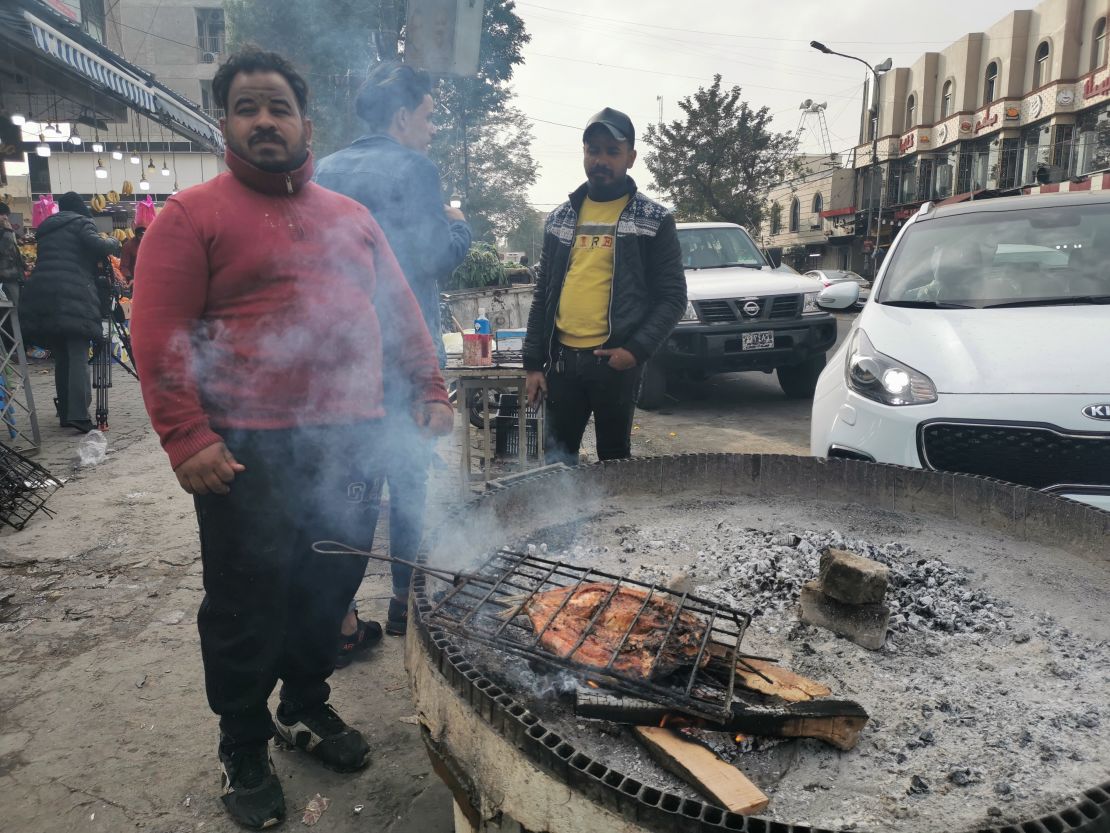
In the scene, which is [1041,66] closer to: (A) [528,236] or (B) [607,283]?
(B) [607,283]

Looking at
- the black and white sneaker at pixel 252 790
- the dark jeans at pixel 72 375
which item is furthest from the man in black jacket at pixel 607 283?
the dark jeans at pixel 72 375

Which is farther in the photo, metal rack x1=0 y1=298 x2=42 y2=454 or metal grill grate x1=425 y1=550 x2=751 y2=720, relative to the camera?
metal rack x1=0 y1=298 x2=42 y2=454

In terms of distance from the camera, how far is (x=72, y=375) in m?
6.94

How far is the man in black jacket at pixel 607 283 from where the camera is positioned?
3477 mm

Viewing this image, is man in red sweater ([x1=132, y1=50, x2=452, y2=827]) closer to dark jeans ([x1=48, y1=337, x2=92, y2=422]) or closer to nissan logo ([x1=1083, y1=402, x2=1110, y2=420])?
nissan logo ([x1=1083, y1=402, x2=1110, y2=420])

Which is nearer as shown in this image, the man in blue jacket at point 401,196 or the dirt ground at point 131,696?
the dirt ground at point 131,696

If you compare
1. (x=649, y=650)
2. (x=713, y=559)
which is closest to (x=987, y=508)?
(x=713, y=559)

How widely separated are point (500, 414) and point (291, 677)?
3.23 meters

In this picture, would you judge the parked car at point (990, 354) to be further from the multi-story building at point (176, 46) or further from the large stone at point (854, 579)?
the multi-story building at point (176, 46)

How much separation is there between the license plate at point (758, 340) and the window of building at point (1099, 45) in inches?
1073

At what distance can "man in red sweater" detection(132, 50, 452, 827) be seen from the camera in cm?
193

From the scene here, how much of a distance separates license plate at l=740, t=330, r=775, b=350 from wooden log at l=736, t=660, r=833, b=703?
6.16 meters

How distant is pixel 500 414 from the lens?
18.1 feet

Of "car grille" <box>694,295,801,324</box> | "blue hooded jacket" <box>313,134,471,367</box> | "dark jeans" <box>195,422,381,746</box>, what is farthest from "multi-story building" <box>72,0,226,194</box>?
"dark jeans" <box>195,422,381,746</box>
